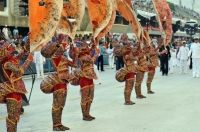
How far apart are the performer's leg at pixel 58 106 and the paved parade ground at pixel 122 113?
0.18 meters

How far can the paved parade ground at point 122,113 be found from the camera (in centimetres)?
887

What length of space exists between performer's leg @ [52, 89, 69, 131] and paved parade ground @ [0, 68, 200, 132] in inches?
7.3

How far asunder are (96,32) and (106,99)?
318 cm

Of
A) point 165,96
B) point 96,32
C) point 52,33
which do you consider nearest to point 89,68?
point 96,32

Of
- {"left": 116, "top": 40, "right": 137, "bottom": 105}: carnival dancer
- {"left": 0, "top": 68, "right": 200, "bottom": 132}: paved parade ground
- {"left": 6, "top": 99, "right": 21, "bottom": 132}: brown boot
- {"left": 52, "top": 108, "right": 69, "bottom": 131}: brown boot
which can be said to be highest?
{"left": 116, "top": 40, "right": 137, "bottom": 105}: carnival dancer

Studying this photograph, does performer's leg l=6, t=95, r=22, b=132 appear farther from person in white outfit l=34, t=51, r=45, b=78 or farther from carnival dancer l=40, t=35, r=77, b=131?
person in white outfit l=34, t=51, r=45, b=78

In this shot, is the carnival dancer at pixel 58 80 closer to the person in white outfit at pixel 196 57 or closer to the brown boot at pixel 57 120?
the brown boot at pixel 57 120

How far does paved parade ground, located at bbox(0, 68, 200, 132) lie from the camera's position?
8.87 meters

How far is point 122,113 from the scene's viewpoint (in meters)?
10.5

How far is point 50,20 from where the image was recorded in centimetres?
793

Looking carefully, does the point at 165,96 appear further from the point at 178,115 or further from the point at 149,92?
the point at 178,115

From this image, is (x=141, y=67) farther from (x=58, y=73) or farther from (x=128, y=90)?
(x=58, y=73)

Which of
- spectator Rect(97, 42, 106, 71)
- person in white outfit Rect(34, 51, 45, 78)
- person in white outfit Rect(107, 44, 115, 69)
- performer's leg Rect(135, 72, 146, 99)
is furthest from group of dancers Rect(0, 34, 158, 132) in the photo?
person in white outfit Rect(107, 44, 115, 69)

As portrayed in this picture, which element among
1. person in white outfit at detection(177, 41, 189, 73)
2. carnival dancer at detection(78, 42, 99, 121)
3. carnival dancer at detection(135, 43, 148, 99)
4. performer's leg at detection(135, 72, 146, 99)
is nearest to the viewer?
carnival dancer at detection(78, 42, 99, 121)
